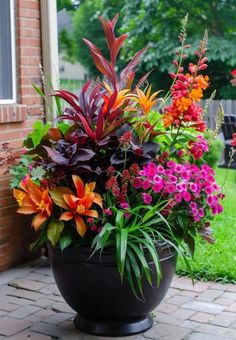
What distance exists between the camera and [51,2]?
5152 millimetres

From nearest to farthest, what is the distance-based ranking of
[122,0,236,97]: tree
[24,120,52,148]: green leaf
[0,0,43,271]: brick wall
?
[24,120,52,148]: green leaf → [0,0,43,271]: brick wall → [122,0,236,97]: tree

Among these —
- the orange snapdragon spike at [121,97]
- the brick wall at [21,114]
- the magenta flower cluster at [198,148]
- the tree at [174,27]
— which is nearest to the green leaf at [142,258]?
the magenta flower cluster at [198,148]

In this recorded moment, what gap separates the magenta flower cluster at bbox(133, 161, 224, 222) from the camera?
3.37 metres

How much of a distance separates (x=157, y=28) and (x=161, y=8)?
66 cm

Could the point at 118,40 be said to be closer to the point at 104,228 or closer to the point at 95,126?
the point at 95,126

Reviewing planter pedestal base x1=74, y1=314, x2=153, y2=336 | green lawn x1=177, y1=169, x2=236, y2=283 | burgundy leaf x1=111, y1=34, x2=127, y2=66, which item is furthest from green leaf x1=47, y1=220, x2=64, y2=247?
green lawn x1=177, y1=169, x2=236, y2=283

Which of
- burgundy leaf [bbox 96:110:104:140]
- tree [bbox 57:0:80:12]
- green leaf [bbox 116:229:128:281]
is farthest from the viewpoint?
tree [bbox 57:0:80:12]

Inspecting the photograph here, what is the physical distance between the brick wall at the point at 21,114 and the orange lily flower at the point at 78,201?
5.10 feet

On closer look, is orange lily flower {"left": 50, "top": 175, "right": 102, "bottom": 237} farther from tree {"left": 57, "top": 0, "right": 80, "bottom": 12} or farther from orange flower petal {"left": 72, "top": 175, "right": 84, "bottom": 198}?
tree {"left": 57, "top": 0, "right": 80, "bottom": 12}

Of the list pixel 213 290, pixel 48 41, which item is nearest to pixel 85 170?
pixel 213 290

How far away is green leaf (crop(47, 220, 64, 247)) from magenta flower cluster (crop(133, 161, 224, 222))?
48 centimetres

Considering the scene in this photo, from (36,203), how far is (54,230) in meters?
0.19

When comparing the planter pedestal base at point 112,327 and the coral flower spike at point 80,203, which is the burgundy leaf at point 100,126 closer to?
the coral flower spike at point 80,203

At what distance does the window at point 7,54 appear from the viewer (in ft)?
16.0
